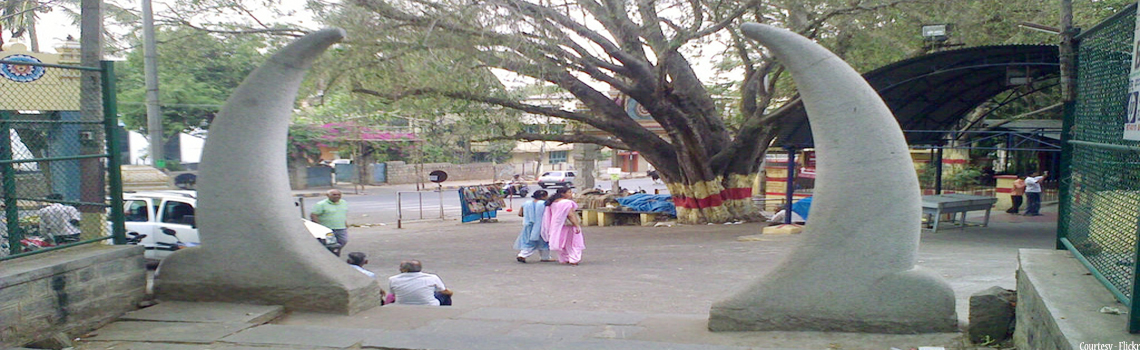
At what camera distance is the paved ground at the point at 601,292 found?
553cm

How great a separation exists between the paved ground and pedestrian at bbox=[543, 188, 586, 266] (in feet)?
0.90

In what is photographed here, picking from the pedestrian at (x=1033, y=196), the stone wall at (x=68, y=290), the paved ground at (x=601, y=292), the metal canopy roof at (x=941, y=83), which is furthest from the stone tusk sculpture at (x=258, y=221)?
the pedestrian at (x=1033, y=196)

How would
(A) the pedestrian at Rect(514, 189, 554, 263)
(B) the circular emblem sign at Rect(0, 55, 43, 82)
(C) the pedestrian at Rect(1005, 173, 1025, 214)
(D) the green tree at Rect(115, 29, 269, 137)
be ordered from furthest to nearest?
(C) the pedestrian at Rect(1005, 173, 1025, 214) → (D) the green tree at Rect(115, 29, 269, 137) → (A) the pedestrian at Rect(514, 189, 554, 263) → (B) the circular emblem sign at Rect(0, 55, 43, 82)

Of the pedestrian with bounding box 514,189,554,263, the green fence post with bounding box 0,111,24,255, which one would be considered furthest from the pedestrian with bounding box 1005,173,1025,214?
the green fence post with bounding box 0,111,24,255

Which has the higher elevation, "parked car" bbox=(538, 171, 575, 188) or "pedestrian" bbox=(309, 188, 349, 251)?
"pedestrian" bbox=(309, 188, 349, 251)

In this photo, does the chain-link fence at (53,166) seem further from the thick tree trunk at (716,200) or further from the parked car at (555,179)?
the parked car at (555,179)

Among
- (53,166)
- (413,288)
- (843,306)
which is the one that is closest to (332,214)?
(413,288)

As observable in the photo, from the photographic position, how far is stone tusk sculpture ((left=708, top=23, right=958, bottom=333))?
5.39 metres

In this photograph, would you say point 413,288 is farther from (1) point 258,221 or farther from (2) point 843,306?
(2) point 843,306

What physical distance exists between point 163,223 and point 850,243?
10687 millimetres

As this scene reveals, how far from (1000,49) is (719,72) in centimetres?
1050

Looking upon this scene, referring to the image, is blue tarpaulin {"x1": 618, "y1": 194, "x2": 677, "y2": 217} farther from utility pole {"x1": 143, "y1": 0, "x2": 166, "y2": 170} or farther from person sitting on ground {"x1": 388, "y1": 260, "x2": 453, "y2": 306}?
person sitting on ground {"x1": 388, "y1": 260, "x2": 453, "y2": 306}

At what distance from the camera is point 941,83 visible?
15.4 m

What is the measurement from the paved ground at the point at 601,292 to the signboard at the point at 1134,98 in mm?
1805
